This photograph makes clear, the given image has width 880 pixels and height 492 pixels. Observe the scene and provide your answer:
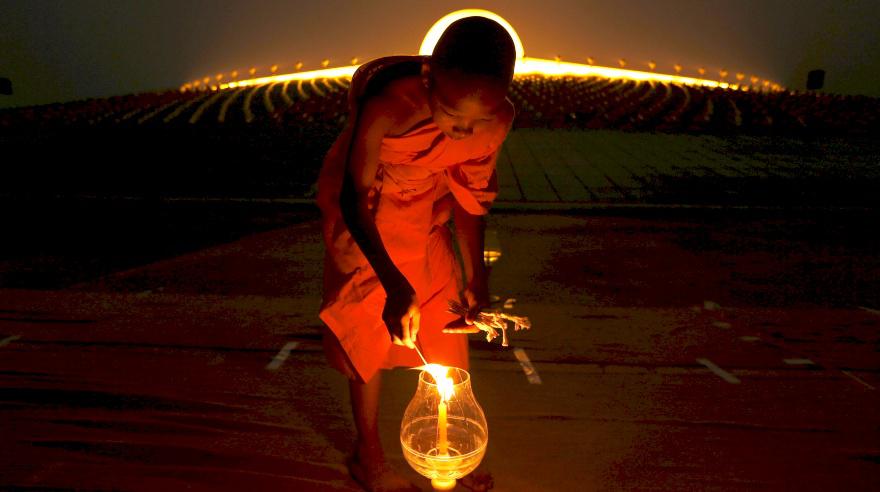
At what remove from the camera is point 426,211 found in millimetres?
1213

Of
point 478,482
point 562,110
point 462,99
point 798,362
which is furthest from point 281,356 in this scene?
point 562,110

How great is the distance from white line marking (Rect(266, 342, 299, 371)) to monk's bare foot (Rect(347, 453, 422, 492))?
0.65 m

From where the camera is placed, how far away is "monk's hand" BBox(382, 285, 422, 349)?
3.28 feet

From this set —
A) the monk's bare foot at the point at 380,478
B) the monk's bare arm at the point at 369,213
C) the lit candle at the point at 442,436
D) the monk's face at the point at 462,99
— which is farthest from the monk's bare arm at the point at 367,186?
the monk's bare foot at the point at 380,478

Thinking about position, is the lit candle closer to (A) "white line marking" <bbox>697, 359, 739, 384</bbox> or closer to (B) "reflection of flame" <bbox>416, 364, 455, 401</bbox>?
(B) "reflection of flame" <bbox>416, 364, 455, 401</bbox>

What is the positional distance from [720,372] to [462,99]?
1.37 m

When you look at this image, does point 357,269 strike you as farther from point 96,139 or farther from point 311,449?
point 96,139

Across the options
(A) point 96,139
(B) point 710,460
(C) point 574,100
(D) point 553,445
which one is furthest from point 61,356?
(C) point 574,100

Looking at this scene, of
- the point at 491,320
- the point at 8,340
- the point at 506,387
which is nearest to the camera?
the point at 491,320

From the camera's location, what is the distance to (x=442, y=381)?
104 centimetres

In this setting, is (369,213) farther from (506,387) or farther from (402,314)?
(506,387)

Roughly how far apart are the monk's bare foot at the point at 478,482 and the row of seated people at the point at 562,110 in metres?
6.71

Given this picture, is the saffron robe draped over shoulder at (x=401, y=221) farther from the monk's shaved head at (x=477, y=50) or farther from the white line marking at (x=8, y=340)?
the white line marking at (x=8, y=340)

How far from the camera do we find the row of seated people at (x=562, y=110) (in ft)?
24.7
